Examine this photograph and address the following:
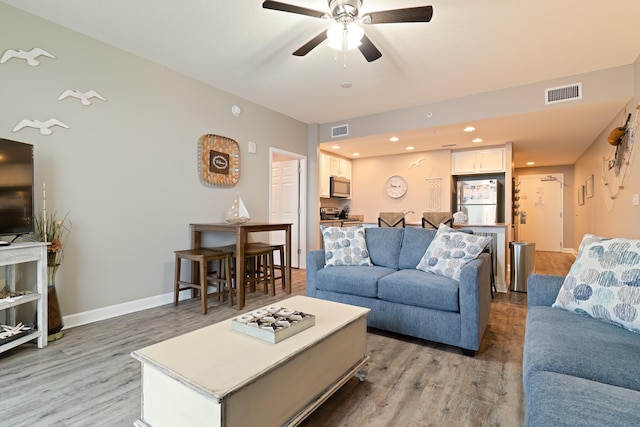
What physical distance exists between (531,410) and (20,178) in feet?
10.6

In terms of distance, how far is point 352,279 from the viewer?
270 centimetres

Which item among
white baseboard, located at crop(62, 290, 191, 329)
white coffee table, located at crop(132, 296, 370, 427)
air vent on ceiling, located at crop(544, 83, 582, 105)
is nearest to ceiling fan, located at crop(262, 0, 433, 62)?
white coffee table, located at crop(132, 296, 370, 427)

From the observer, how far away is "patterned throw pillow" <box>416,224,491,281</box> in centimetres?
249

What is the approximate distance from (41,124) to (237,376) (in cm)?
277

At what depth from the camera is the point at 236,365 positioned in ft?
3.86

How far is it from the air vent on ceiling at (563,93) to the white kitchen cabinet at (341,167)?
3.61 metres

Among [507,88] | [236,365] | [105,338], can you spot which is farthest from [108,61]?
[507,88]

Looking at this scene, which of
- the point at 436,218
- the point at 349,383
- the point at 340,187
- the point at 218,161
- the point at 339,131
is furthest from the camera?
the point at 340,187

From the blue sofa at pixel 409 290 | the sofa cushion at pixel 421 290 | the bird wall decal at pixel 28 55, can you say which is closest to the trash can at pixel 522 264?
the blue sofa at pixel 409 290

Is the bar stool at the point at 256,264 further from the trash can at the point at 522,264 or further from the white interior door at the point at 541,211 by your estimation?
the white interior door at the point at 541,211

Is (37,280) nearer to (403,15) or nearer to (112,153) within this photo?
(112,153)

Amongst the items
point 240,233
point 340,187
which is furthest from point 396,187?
point 240,233

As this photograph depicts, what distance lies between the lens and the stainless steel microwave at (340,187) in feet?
20.4

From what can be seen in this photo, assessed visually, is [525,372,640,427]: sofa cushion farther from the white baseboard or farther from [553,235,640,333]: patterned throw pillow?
the white baseboard
